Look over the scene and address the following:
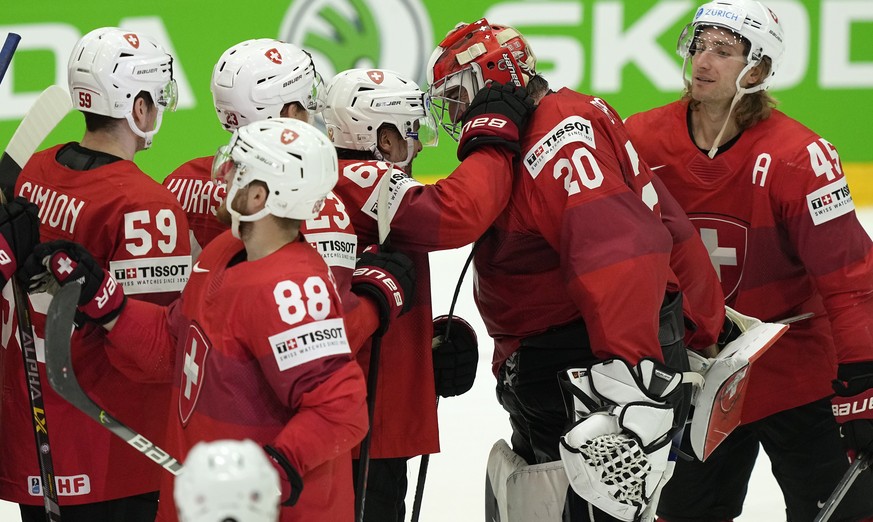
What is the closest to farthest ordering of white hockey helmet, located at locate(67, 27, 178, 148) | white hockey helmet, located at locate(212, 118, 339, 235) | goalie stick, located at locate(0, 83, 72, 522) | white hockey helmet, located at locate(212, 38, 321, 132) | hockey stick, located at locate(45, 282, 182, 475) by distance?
white hockey helmet, located at locate(212, 118, 339, 235) < hockey stick, located at locate(45, 282, 182, 475) < goalie stick, located at locate(0, 83, 72, 522) < white hockey helmet, located at locate(67, 27, 178, 148) < white hockey helmet, located at locate(212, 38, 321, 132)

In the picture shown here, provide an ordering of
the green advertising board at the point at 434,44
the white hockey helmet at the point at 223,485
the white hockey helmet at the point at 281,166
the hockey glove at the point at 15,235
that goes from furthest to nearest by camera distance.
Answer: the green advertising board at the point at 434,44 → the hockey glove at the point at 15,235 → the white hockey helmet at the point at 281,166 → the white hockey helmet at the point at 223,485

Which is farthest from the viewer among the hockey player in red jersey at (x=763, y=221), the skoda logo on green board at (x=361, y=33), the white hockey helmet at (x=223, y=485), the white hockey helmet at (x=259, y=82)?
the skoda logo on green board at (x=361, y=33)

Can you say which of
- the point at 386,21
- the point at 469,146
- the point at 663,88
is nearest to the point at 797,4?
the point at 663,88

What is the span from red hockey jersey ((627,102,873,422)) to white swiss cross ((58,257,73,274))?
1680 millimetres

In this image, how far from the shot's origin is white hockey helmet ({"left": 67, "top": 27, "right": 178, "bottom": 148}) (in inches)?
102

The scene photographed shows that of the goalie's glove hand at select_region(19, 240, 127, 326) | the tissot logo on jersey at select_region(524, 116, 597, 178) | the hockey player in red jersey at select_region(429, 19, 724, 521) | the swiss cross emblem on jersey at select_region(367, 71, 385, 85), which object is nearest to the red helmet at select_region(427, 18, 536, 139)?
the hockey player in red jersey at select_region(429, 19, 724, 521)

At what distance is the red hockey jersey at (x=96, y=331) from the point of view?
2.51 metres

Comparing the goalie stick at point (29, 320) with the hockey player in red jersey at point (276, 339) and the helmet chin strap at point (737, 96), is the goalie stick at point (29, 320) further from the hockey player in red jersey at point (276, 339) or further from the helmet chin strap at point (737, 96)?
the helmet chin strap at point (737, 96)

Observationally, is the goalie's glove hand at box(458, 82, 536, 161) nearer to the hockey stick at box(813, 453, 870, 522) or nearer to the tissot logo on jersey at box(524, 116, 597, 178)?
the tissot logo on jersey at box(524, 116, 597, 178)

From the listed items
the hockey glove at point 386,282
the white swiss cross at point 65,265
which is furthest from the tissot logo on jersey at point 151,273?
the hockey glove at point 386,282

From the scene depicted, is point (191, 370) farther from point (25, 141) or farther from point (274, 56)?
point (274, 56)

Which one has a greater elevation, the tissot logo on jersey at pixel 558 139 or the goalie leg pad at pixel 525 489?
the tissot logo on jersey at pixel 558 139

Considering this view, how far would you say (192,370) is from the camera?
6.95 feet

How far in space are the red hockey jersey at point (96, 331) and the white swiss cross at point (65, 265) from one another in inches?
10.2
